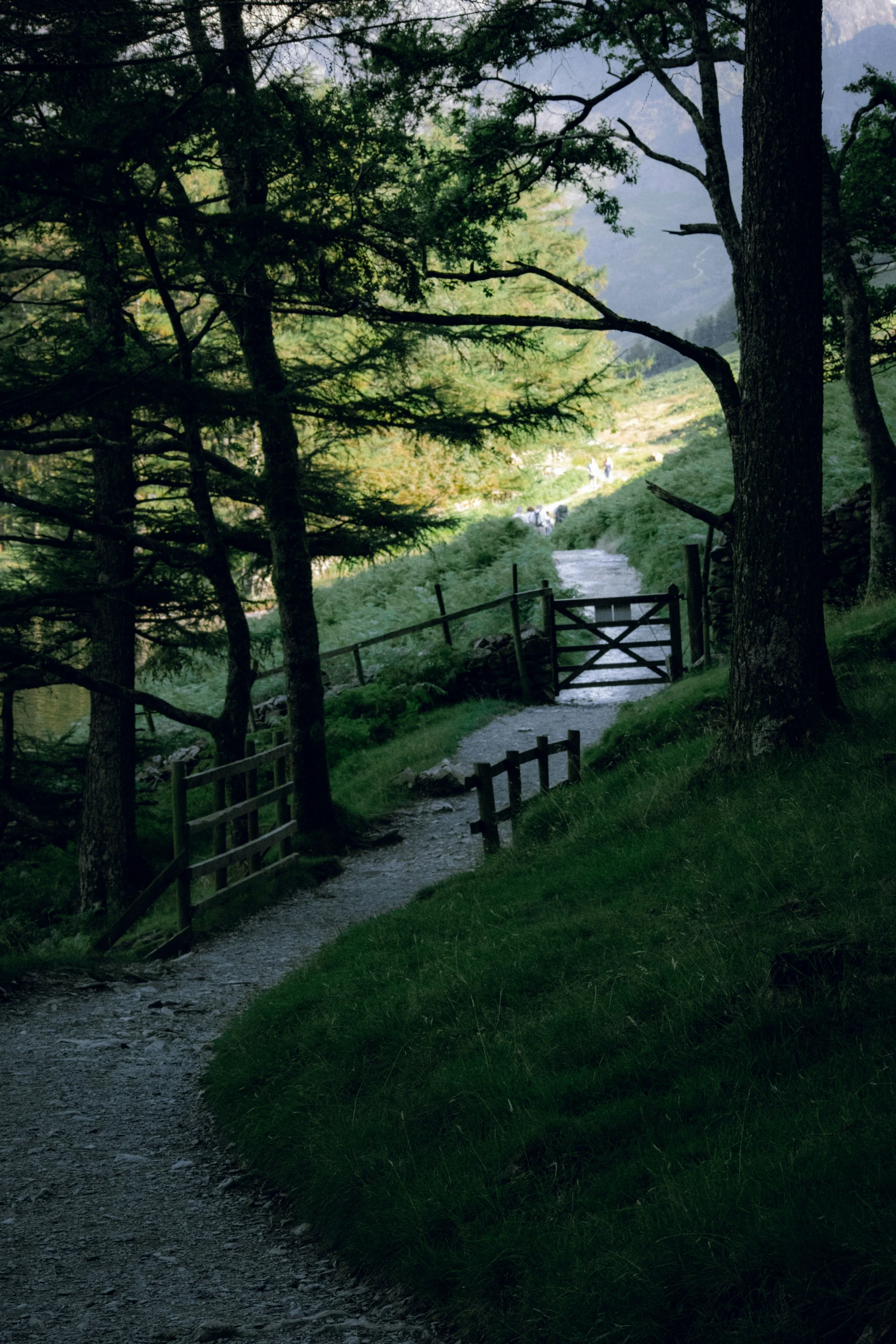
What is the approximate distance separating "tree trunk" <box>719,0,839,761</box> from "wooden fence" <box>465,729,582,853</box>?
10.1ft

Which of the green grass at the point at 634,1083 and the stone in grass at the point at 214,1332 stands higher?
the green grass at the point at 634,1083

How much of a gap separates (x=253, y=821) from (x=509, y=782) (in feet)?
9.89

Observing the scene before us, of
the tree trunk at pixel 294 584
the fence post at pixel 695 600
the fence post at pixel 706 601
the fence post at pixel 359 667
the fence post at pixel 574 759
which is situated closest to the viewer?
the fence post at pixel 574 759

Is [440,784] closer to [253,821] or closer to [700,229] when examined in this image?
[253,821]

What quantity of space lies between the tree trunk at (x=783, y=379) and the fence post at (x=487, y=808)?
3.05 meters

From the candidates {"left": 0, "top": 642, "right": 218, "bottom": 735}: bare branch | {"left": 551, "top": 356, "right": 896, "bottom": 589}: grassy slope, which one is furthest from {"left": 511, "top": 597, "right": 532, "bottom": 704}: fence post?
{"left": 0, "top": 642, "right": 218, "bottom": 735}: bare branch

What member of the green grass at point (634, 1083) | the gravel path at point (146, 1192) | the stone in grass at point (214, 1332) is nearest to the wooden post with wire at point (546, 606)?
the gravel path at point (146, 1192)

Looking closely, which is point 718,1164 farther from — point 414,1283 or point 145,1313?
point 145,1313

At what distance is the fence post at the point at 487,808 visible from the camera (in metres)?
10.5

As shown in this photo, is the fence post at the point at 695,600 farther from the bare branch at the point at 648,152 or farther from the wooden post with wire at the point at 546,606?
the bare branch at the point at 648,152

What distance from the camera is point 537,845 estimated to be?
919 centimetres

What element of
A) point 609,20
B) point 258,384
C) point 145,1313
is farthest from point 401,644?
point 145,1313

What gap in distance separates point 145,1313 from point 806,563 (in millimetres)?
6453

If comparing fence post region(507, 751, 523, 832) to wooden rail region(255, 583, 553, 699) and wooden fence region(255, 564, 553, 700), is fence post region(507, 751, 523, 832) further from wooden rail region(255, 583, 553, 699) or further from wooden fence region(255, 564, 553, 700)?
wooden fence region(255, 564, 553, 700)
